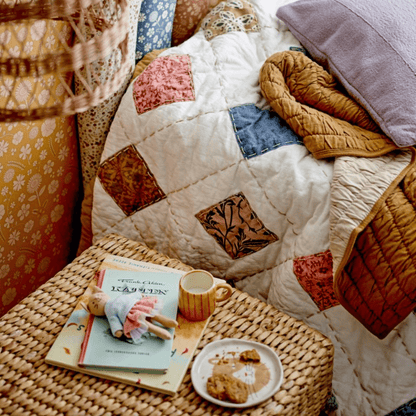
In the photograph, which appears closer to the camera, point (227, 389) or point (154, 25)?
point (227, 389)

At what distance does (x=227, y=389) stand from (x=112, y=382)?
A: 0.68 ft

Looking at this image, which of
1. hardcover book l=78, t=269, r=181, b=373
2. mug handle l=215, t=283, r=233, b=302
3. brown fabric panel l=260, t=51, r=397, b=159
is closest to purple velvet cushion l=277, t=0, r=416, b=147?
brown fabric panel l=260, t=51, r=397, b=159

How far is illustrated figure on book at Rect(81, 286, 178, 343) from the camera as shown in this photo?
92cm

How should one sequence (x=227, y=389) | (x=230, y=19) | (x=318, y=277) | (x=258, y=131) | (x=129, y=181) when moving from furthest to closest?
(x=230, y=19) → (x=129, y=181) → (x=258, y=131) → (x=318, y=277) → (x=227, y=389)

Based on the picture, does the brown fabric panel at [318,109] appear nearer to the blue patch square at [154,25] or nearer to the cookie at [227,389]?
the blue patch square at [154,25]

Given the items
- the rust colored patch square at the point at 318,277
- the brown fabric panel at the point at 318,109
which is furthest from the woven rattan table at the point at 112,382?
the brown fabric panel at the point at 318,109

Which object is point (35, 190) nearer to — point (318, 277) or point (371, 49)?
point (318, 277)

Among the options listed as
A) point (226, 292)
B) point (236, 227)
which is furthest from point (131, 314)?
point (236, 227)

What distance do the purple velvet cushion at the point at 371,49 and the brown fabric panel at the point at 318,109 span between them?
0.11 feet

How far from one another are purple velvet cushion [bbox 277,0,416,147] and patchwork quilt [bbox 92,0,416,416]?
0.30 ft

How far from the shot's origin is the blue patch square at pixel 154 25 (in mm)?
1383

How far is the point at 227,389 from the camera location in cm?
85

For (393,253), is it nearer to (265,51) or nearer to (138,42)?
(265,51)

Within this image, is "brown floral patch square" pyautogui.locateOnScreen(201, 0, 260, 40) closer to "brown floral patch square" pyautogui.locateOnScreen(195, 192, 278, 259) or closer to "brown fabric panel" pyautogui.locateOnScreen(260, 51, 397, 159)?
"brown fabric panel" pyautogui.locateOnScreen(260, 51, 397, 159)
